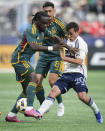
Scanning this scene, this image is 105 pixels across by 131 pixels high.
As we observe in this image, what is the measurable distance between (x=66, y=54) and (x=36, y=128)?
63.3 inches

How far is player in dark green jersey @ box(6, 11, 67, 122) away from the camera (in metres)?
8.89

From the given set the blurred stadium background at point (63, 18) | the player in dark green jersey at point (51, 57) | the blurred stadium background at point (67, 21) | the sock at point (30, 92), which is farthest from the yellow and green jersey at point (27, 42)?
the blurred stadium background at point (63, 18)

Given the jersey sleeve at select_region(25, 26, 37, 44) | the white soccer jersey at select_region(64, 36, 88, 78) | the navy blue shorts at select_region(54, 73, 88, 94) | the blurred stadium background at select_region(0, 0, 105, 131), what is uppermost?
the jersey sleeve at select_region(25, 26, 37, 44)

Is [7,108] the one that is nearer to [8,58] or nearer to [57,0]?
[8,58]

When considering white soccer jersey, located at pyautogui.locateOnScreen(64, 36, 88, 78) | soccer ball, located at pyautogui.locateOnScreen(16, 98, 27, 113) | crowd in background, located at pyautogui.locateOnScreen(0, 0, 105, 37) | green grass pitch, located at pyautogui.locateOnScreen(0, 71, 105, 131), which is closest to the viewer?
green grass pitch, located at pyautogui.locateOnScreen(0, 71, 105, 131)

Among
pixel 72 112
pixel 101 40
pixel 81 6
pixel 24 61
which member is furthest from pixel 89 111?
pixel 81 6

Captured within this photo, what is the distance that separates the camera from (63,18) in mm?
23797

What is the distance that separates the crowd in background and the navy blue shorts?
1488 centimetres

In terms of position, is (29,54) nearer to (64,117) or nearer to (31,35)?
(31,35)

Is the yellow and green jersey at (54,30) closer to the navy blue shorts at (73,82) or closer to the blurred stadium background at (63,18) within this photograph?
the navy blue shorts at (73,82)

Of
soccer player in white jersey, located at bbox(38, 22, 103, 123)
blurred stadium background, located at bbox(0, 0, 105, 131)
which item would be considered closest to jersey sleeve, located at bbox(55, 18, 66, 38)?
soccer player in white jersey, located at bbox(38, 22, 103, 123)

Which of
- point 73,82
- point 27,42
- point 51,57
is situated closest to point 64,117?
point 73,82

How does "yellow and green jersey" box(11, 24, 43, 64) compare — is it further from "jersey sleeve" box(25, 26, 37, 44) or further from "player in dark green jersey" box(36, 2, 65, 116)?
"player in dark green jersey" box(36, 2, 65, 116)

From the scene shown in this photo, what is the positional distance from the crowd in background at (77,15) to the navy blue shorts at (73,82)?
48.8ft
